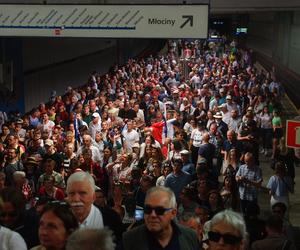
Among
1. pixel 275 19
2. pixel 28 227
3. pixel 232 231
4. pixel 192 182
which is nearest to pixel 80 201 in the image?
pixel 28 227

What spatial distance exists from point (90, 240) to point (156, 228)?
39.0 inches

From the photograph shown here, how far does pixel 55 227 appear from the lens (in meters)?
3.92

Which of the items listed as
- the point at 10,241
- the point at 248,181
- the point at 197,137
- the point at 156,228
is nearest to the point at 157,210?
the point at 156,228

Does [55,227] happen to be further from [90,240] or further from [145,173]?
[145,173]

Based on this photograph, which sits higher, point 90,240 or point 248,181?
point 90,240

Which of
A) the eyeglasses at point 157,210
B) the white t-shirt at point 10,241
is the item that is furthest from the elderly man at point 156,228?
the white t-shirt at point 10,241

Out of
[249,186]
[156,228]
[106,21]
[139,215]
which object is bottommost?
[249,186]

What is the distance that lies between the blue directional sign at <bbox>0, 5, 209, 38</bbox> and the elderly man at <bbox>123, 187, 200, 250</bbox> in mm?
5742

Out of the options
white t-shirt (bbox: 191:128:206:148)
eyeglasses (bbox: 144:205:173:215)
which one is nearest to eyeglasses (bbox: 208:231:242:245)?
eyeglasses (bbox: 144:205:173:215)

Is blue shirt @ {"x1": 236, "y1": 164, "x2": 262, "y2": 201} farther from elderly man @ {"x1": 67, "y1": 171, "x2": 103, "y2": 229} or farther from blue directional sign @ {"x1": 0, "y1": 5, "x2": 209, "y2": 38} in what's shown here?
elderly man @ {"x1": 67, "y1": 171, "x2": 103, "y2": 229}

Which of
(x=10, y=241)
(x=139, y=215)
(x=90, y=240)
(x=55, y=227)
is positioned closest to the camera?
(x=90, y=240)

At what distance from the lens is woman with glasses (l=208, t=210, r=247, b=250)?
12.9 ft

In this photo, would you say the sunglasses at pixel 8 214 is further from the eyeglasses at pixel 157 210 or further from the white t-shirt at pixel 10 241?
the eyeglasses at pixel 157 210

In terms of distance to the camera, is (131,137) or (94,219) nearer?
(94,219)
